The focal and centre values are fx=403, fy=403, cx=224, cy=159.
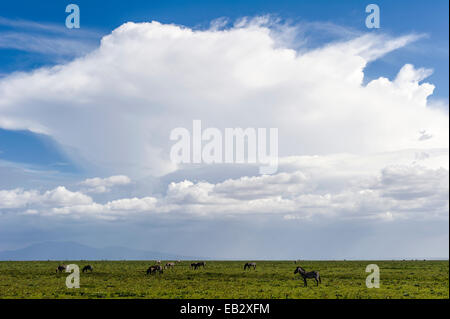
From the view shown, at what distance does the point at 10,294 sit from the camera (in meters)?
33.2

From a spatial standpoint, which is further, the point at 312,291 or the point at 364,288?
the point at 364,288

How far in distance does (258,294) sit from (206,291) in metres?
4.76

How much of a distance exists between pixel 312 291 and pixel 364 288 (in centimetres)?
634
